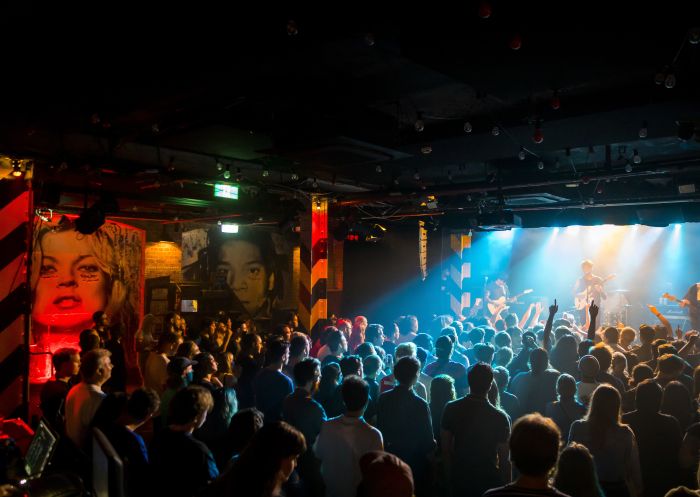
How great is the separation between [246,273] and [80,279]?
463 cm

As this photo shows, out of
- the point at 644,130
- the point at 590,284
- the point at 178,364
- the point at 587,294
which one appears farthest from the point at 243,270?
the point at 644,130

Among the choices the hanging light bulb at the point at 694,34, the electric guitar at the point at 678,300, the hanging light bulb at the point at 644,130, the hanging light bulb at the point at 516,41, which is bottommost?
the electric guitar at the point at 678,300

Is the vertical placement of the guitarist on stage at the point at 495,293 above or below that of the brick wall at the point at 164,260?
below

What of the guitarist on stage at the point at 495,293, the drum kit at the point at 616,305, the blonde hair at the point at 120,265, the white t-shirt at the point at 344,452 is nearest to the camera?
the white t-shirt at the point at 344,452

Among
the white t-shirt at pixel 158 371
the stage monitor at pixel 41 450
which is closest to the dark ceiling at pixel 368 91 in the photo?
the white t-shirt at pixel 158 371

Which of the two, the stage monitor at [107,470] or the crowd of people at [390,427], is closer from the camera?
the stage monitor at [107,470]

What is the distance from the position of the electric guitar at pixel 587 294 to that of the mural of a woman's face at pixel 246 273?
350 inches

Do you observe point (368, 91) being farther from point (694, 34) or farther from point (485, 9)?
point (694, 34)

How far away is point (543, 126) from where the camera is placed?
18.1 ft

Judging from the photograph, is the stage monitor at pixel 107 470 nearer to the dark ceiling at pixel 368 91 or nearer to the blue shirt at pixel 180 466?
the blue shirt at pixel 180 466

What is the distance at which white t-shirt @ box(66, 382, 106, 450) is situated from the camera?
3.72 metres

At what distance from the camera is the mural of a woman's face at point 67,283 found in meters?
11.5

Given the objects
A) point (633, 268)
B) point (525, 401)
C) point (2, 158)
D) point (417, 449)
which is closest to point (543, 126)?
point (525, 401)

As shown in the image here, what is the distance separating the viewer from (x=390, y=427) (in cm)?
391
